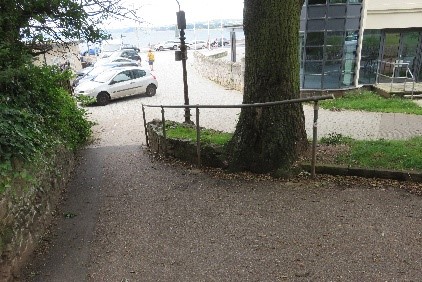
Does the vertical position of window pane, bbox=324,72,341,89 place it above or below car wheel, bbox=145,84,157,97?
above

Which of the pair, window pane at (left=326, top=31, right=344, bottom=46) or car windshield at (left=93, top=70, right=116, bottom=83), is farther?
car windshield at (left=93, top=70, right=116, bottom=83)

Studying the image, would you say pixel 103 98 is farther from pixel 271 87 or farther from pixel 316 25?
pixel 271 87

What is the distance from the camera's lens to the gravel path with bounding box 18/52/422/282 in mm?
3367

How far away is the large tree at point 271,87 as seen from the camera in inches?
199

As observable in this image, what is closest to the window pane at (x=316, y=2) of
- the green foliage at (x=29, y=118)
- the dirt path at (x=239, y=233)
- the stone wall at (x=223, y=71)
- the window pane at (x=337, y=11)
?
the window pane at (x=337, y=11)

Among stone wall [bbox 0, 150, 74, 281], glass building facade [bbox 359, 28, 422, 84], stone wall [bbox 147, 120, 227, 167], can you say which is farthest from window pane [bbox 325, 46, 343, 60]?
stone wall [bbox 0, 150, 74, 281]

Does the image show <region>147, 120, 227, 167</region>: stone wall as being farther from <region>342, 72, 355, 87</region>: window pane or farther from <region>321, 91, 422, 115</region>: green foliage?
<region>342, 72, 355, 87</region>: window pane

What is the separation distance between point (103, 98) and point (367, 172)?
14.4m

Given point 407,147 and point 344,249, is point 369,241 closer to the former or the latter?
point 344,249

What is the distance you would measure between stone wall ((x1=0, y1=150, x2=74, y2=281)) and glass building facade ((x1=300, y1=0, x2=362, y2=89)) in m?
12.7

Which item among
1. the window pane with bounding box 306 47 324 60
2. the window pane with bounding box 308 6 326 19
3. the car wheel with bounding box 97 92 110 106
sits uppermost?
the window pane with bounding box 308 6 326 19

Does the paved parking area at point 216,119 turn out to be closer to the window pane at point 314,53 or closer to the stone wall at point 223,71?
the stone wall at point 223,71

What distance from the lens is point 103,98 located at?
1714 centimetres

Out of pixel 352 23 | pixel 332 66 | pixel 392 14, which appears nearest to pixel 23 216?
pixel 332 66
